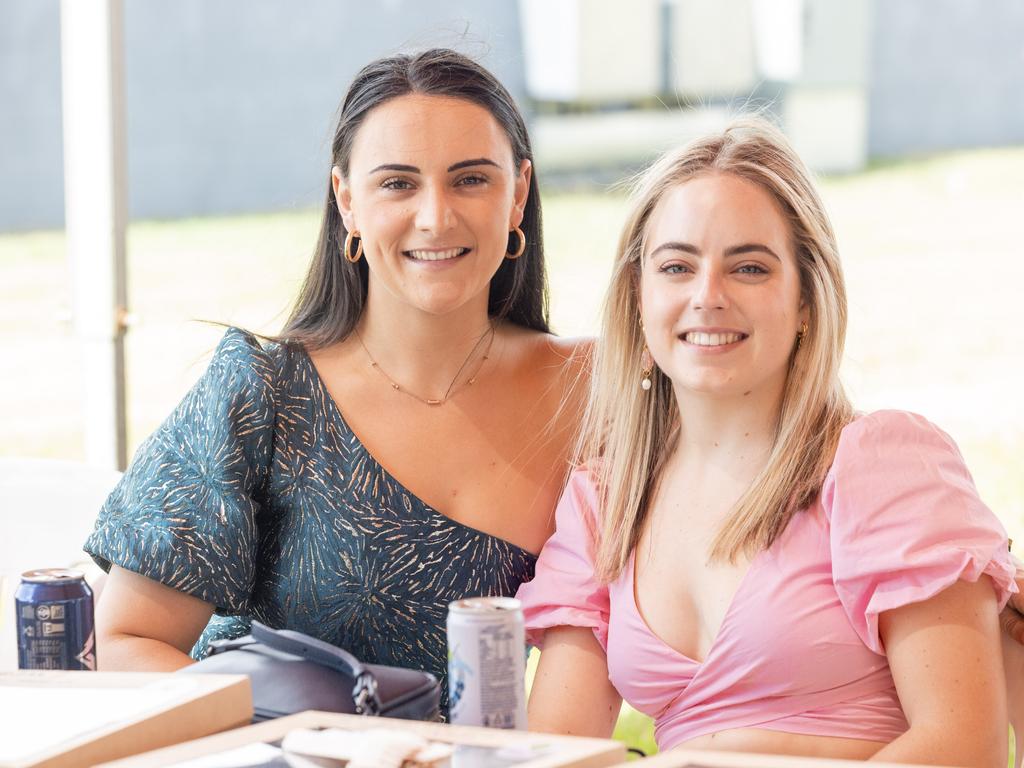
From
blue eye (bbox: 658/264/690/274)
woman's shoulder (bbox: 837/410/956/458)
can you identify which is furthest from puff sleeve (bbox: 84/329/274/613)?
woman's shoulder (bbox: 837/410/956/458)

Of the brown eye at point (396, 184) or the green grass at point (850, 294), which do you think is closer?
the brown eye at point (396, 184)

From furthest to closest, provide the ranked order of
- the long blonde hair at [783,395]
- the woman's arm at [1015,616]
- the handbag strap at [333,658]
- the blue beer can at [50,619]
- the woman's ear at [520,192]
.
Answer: the woman's ear at [520,192] → the long blonde hair at [783,395] → the woman's arm at [1015,616] → the blue beer can at [50,619] → the handbag strap at [333,658]

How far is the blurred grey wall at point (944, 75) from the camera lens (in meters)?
8.57

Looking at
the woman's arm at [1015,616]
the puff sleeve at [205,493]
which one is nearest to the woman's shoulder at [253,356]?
the puff sleeve at [205,493]

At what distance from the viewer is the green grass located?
22.4 feet

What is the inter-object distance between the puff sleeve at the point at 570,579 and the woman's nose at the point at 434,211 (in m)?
0.41

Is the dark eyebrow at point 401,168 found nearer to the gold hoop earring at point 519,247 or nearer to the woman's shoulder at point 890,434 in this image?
the gold hoop earring at point 519,247

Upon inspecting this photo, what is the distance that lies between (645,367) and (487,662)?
2.47 feet

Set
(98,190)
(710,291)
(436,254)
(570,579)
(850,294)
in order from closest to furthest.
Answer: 1. (710,291)
2. (570,579)
3. (436,254)
4. (98,190)
5. (850,294)

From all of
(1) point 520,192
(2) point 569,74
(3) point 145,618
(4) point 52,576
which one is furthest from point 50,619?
(2) point 569,74

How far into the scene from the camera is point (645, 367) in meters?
2.11

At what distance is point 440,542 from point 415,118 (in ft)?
2.02

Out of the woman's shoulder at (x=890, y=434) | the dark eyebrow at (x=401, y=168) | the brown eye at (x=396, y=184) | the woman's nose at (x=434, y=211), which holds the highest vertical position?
the dark eyebrow at (x=401, y=168)

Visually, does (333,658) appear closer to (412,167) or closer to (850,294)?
(412,167)
